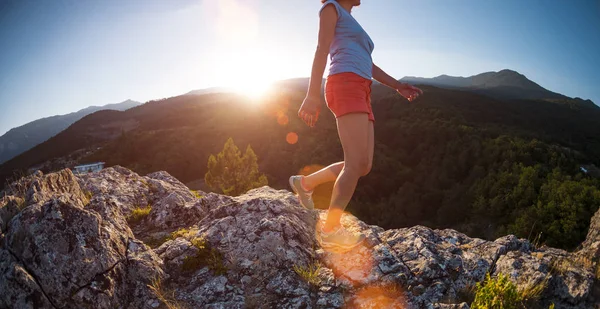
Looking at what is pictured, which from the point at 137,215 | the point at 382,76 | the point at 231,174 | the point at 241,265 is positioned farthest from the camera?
the point at 231,174

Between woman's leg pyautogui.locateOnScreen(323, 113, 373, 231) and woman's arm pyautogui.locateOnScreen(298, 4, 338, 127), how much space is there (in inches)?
11.7

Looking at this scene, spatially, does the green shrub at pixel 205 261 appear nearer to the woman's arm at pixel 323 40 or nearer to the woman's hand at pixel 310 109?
the woman's hand at pixel 310 109

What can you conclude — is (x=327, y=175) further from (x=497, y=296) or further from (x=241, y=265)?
(x=497, y=296)

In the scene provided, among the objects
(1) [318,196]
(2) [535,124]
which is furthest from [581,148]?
(1) [318,196]

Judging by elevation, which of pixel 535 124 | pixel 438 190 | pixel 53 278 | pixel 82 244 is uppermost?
pixel 82 244

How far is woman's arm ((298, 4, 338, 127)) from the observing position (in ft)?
8.73

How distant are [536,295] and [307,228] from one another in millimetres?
2310

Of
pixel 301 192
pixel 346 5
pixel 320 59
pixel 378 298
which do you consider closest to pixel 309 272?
pixel 378 298

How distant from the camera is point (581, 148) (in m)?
52.2

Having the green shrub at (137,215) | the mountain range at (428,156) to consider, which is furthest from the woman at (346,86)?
the mountain range at (428,156)

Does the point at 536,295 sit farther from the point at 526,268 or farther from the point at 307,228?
the point at 307,228

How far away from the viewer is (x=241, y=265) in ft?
9.21

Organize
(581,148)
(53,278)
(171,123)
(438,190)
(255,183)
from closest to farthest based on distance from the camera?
1. (53,278)
2. (255,183)
3. (438,190)
4. (581,148)
5. (171,123)

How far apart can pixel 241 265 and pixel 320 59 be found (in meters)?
2.23
